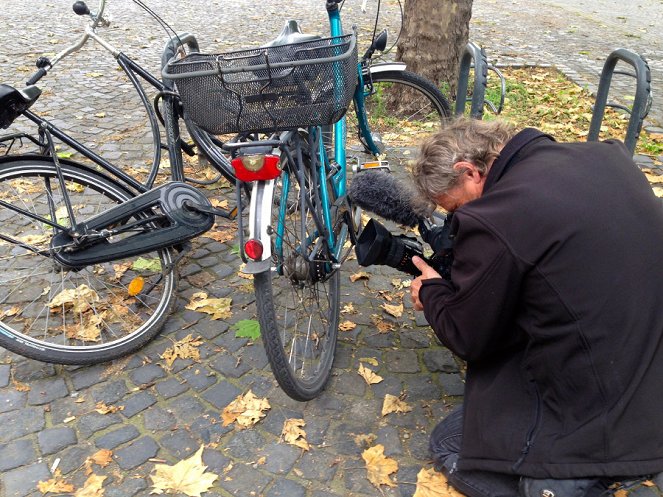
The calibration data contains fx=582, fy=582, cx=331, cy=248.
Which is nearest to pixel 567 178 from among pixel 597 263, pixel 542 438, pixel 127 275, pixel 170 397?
pixel 597 263

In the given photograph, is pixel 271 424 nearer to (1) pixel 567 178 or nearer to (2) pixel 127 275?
(2) pixel 127 275

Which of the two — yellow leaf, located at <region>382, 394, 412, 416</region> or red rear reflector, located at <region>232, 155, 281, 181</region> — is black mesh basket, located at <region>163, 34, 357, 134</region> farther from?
yellow leaf, located at <region>382, 394, 412, 416</region>

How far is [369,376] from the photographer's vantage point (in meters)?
2.78

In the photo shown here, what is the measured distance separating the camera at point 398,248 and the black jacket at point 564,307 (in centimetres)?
44

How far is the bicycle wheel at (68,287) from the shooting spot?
269 centimetres

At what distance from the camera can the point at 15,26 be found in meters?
9.27

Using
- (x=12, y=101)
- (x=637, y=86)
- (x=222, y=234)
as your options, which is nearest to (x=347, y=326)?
(x=222, y=234)

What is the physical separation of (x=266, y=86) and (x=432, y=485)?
1618 millimetres

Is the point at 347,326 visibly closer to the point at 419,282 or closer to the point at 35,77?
the point at 419,282

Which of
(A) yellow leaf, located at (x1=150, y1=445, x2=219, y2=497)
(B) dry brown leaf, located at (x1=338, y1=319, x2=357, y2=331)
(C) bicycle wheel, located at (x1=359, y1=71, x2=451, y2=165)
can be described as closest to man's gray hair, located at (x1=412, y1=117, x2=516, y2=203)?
(B) dry brown leaf, located at (x1=338, y1=319, x2=357, y2=331)

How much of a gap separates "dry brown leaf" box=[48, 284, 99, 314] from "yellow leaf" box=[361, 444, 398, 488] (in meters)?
1.71

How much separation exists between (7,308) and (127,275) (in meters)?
0.63

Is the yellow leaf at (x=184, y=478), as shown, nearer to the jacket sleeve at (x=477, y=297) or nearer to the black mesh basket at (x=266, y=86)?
the jacket sleeve at (x=477, y=297)

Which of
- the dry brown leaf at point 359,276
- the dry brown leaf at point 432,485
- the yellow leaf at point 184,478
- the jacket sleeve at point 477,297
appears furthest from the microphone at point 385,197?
the yellow leaf at point 184,478
